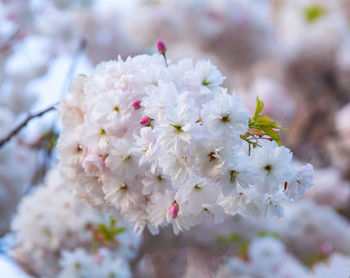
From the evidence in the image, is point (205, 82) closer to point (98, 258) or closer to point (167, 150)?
point (167, 150)

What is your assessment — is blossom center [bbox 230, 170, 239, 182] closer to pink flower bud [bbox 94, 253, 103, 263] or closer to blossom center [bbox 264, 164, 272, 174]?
blossom center [bbox 264, 164, 272, 174]

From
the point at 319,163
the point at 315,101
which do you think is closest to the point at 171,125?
the point at 319,163

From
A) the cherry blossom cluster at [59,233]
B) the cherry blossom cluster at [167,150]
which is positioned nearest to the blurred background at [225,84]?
the cherry blossom cluster at [59,233]

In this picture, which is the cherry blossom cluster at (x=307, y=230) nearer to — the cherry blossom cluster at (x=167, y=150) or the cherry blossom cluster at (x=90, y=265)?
the cherry blossom cluster at (x=90, y=265)

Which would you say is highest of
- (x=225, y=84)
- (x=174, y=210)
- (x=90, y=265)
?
(x=174, y=210)

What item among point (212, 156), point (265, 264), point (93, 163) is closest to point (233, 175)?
point (212, 156)

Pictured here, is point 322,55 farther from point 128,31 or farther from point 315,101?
point 128,31
